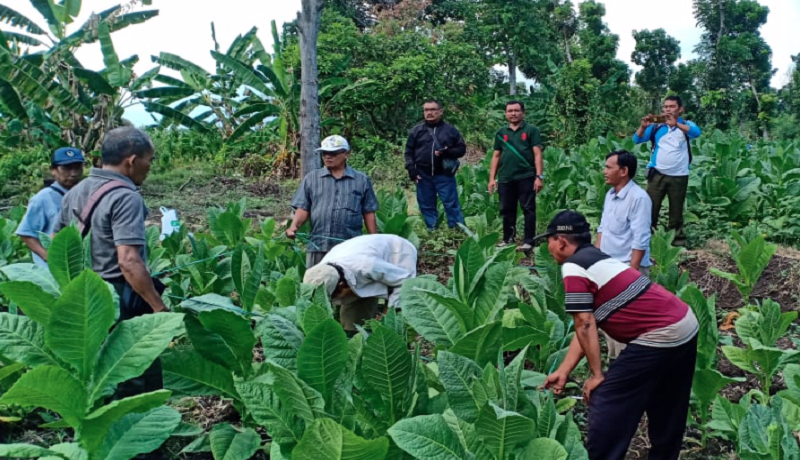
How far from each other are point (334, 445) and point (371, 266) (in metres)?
2.15

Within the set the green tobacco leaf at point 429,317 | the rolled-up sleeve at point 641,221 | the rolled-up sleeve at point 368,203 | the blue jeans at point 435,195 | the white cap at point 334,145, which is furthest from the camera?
the blue jeans at point 435,195

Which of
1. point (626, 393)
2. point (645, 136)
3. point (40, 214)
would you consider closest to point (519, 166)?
point (645, 136)

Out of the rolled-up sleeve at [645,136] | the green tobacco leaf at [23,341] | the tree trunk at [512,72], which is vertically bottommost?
the green tobacco leaf at [23,341]

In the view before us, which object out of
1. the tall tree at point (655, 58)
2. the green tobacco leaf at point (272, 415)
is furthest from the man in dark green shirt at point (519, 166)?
the tall tree at point (655, 58)

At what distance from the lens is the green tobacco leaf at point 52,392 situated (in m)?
2.08

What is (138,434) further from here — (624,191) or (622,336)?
(624,191)

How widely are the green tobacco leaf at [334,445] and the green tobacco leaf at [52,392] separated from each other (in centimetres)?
75

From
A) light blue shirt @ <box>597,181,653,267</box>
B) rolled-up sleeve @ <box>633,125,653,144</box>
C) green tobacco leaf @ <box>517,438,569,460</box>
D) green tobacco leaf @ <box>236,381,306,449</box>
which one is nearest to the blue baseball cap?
green tobacco leaf @ <box>236,381,306,449</box>

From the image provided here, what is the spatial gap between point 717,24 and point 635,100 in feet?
23.0

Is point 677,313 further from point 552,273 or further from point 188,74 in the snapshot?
point 188,74

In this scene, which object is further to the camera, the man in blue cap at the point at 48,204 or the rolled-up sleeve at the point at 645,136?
the rolled-up sleeve at the point at 645,136

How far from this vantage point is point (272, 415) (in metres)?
2.60

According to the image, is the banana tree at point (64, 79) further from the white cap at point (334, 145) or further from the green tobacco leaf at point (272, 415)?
the green tobacco leaf at point (272, 415)

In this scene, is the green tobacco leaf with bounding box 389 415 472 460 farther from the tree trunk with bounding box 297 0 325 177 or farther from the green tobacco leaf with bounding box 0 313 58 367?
the tree trunk with bounding box 297 0 325 177
